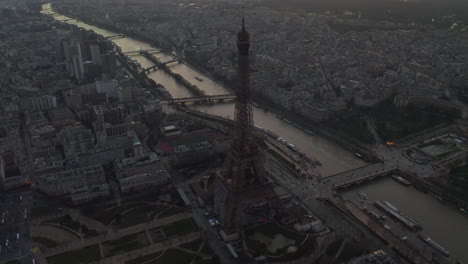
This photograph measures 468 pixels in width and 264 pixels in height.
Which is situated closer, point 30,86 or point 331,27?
point 30,86

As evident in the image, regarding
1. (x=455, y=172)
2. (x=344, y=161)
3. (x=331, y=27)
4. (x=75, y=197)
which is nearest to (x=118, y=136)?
(x=75, y=197)

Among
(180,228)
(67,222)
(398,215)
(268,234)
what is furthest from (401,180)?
(67,222)

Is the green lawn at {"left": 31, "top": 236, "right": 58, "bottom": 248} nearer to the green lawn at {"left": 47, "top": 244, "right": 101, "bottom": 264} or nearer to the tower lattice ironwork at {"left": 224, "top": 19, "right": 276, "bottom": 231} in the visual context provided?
the green lawn at {"left": 47, "top": 244, "right": 101, "bottom": 264}

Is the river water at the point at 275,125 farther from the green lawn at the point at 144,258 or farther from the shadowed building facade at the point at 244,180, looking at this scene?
the green lawn at the point at 144,258

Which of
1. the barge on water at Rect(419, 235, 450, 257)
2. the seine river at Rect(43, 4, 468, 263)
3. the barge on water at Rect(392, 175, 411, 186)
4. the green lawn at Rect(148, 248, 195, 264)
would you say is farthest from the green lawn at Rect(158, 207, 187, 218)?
the barge on water at Rect(392, 175, 411, 186)

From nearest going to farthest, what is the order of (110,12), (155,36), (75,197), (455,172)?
(75,197) < (455,172) < (155,36) < (110,12)

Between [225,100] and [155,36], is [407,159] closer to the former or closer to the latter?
[225,100]

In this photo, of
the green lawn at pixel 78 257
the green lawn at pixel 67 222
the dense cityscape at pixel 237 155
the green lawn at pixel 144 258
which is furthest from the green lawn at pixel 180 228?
the green lawn at pixel 67 222

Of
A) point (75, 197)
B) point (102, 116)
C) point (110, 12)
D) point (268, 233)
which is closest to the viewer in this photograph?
point (268, 233)
